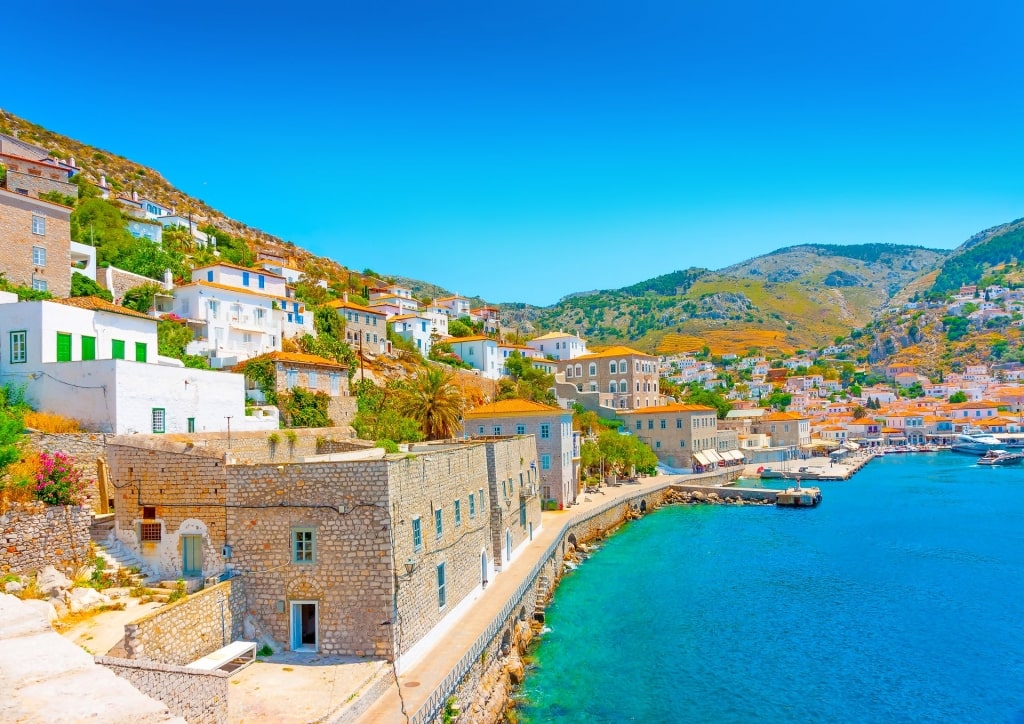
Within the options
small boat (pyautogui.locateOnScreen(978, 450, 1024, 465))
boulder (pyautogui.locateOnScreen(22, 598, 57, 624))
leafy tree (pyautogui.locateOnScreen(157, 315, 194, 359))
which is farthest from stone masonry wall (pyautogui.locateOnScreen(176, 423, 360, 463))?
small boat (pyautogui.locateOnScreen(978, 450, 1024, 465))

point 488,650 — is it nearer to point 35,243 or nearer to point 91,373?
point 91,373

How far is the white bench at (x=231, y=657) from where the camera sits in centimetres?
1351

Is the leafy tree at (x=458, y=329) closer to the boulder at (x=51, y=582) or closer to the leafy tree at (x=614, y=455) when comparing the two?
the leafy tree at (x=614, y=455)

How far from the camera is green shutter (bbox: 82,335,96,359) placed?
2130 cm

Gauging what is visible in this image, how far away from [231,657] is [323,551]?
2689 millimetres

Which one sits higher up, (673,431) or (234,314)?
(234,314)

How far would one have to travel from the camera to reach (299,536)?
15625 mm

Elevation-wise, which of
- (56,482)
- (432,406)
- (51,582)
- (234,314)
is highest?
(234,314)

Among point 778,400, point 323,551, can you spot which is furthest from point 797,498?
point 778,400

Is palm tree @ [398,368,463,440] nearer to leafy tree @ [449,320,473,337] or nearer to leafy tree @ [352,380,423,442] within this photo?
leafy tree @ [352,380,423,442]

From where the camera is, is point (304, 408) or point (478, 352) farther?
point (478, 352)

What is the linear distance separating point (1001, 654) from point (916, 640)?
2.42 meters

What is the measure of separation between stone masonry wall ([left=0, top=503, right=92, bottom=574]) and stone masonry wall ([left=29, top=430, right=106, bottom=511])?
61.3 inches

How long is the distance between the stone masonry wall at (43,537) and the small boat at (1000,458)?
337ft
